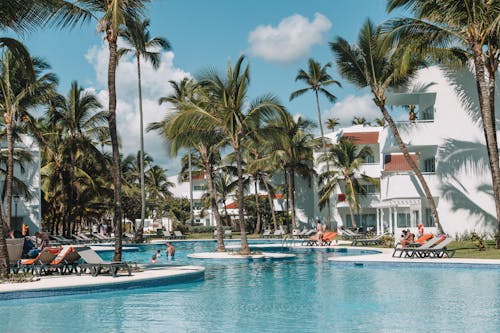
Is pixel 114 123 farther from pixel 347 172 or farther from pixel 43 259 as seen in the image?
pixel 347 172

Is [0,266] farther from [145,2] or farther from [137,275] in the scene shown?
[145,2]

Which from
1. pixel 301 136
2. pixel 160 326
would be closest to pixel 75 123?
pixel 301 136

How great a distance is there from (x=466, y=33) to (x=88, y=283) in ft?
57.2

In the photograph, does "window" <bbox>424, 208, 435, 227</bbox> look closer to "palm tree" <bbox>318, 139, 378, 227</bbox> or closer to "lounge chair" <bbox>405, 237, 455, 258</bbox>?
"lounge chair" <bbox>405, 237, 455, 258</bbox>

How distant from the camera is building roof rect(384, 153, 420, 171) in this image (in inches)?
1581

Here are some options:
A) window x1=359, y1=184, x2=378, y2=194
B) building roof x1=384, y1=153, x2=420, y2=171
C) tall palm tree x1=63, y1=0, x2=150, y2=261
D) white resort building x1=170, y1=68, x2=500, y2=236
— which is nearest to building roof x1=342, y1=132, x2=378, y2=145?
window x1=359, y1=184, x2=378, y2=194

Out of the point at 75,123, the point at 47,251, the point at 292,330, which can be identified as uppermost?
the point at 75,123

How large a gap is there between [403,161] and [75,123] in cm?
2105

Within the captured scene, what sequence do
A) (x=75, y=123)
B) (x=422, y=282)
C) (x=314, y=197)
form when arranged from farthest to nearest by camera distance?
(x=314, y=197) → (x=75, y=123) → (x=422, y=282)

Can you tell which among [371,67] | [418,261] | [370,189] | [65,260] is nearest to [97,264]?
[65,260]

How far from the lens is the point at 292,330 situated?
10555 millimetres

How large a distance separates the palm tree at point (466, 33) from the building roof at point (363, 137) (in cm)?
2573

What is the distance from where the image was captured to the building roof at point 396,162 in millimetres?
40147

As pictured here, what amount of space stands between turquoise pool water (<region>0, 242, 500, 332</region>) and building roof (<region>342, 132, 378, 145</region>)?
34350 millimetres
